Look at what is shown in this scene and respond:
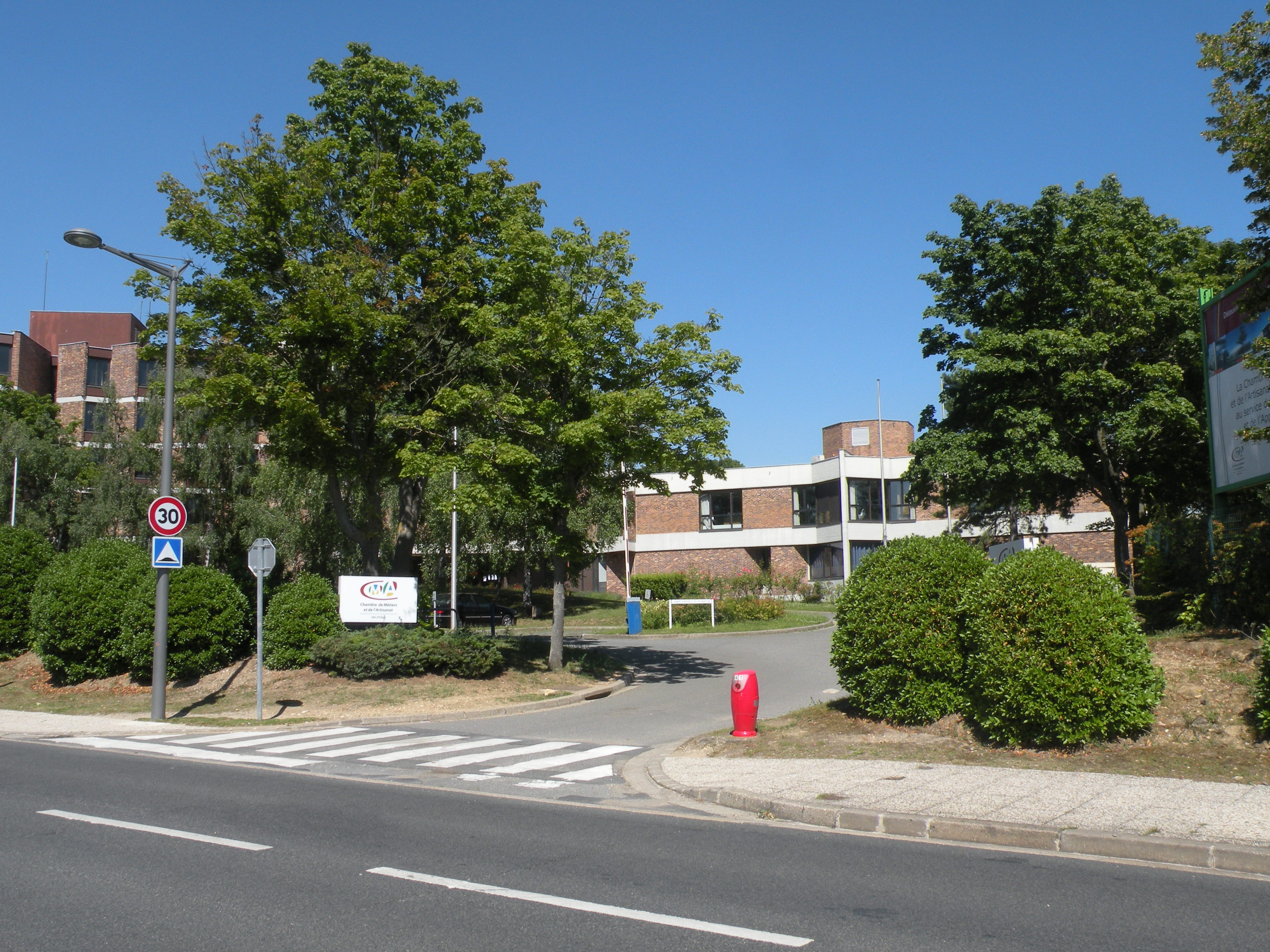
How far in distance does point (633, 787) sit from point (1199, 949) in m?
6.00

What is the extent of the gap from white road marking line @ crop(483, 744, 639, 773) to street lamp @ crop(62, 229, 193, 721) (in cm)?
770

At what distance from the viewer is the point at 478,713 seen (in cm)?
1659

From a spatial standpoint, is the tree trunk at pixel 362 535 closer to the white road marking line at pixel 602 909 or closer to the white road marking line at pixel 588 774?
the white road marking line at pixel 588 774

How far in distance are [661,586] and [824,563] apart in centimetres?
985

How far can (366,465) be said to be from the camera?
2106 cm

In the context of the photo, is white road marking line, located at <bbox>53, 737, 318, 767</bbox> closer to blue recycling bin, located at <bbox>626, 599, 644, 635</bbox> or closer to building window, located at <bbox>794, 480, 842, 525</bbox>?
blue recycling bin, located at <bbox>626, 599, 644, 635</bbox>

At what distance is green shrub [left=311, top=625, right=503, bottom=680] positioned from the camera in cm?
1820

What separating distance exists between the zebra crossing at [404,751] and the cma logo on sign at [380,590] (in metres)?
4.45

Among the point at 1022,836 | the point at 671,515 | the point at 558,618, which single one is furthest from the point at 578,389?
the point at 671,515

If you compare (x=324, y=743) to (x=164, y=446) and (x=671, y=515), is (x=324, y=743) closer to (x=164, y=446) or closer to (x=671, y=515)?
(x=164, y=446)

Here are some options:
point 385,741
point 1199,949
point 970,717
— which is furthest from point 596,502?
point 1199,949

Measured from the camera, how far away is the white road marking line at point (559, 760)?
11328 millimetres

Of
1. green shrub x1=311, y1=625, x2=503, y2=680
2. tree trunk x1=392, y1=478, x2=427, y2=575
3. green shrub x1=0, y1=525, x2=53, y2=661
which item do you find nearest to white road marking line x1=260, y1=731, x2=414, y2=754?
green shrub x1=311, y1=625, x2=503, y2=680

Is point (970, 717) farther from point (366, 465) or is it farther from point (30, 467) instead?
point (30, 467)
